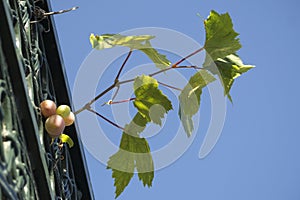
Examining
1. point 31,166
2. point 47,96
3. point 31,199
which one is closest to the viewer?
point 31,199

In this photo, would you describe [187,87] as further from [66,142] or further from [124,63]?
[66,142]

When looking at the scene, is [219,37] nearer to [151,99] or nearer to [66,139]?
[151,99]

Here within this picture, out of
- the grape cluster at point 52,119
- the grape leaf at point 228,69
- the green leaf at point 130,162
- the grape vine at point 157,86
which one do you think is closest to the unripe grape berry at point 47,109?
the grape cluster at point 52,119

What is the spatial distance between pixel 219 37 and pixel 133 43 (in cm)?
19

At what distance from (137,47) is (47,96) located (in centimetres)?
22

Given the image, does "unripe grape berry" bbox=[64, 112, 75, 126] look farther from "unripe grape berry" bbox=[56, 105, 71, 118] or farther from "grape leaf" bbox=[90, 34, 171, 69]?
"grape leaf" bbox=[90, 34, 171, 69]

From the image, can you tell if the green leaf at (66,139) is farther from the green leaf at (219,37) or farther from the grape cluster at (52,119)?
the green leaf at (219,37)

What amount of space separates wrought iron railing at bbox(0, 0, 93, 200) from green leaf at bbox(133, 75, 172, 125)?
20 centimetres

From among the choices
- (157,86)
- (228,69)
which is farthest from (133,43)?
(228,69)

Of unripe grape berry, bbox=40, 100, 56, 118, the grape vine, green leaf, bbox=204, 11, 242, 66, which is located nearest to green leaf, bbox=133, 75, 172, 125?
the grape vine

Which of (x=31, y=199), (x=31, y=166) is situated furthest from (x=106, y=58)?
(x=31, y=199)

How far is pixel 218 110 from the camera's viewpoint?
190 cm

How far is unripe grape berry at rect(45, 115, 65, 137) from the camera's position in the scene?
5.41ft

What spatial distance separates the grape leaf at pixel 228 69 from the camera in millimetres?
1814
